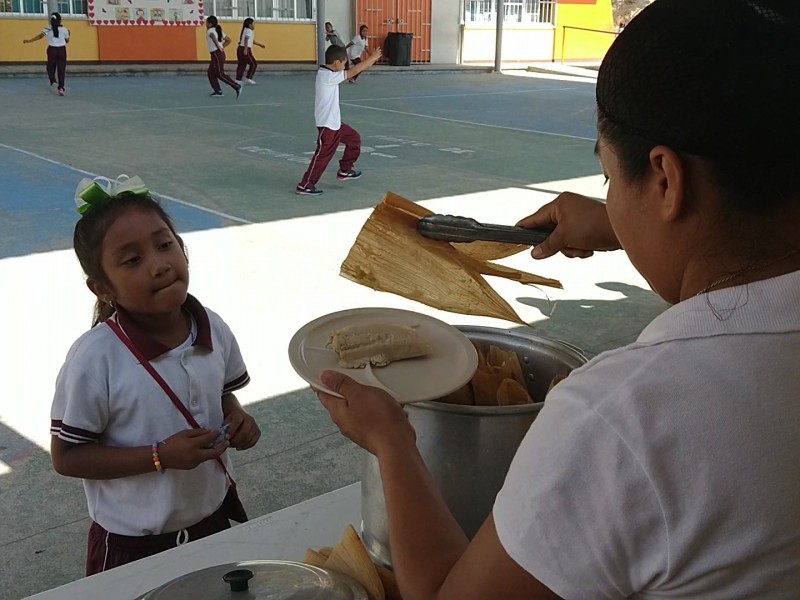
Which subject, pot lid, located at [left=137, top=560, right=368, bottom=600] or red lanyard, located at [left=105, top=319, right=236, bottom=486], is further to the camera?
red lanyard, located at [left=105, top=319, right=236, bottom=486]

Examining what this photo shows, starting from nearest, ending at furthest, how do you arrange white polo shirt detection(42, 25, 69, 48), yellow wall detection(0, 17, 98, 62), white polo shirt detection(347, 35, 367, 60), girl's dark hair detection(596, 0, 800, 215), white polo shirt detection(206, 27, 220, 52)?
girl's dark hair detection(596, 0, 800, 215)
white polo shirt detection(42, 25, 69, 48)
white polo shirt detection(206, 27, 220, 52)
yellow wall detection(0, 17, 98, 62)
white polo shirt detection(347, 35, 367, 60)

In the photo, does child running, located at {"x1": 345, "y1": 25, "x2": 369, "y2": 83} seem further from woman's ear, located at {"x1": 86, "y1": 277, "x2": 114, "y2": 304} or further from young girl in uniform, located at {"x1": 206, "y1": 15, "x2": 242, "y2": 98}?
woman's ear, located at {"x1": 86, "y1": 277, "x2": 114, "y2": 304}

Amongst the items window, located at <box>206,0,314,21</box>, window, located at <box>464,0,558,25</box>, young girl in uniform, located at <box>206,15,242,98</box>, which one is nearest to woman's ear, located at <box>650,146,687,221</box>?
young girl in uniform, located at <box>206,15,242,98</box>

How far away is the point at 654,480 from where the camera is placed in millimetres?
760

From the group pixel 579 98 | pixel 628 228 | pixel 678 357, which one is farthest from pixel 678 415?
pixel 579 98

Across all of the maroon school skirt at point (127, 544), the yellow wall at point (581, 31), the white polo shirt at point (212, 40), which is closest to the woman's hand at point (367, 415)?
the maroon school skirt at point (127, 544)

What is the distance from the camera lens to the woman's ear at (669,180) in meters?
0.79

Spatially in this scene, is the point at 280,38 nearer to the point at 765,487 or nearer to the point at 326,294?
the point at 326,294

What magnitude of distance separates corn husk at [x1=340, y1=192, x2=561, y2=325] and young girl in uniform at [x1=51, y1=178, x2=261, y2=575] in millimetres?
530

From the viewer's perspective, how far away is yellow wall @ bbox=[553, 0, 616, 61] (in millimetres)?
26312

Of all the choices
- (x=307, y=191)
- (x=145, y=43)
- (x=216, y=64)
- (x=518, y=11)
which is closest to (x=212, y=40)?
(x=216, y=64)

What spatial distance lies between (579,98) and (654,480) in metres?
17.1

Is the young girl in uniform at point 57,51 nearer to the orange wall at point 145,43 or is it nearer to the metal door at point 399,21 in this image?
the orange wall at point 145,43

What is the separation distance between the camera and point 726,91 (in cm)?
76
